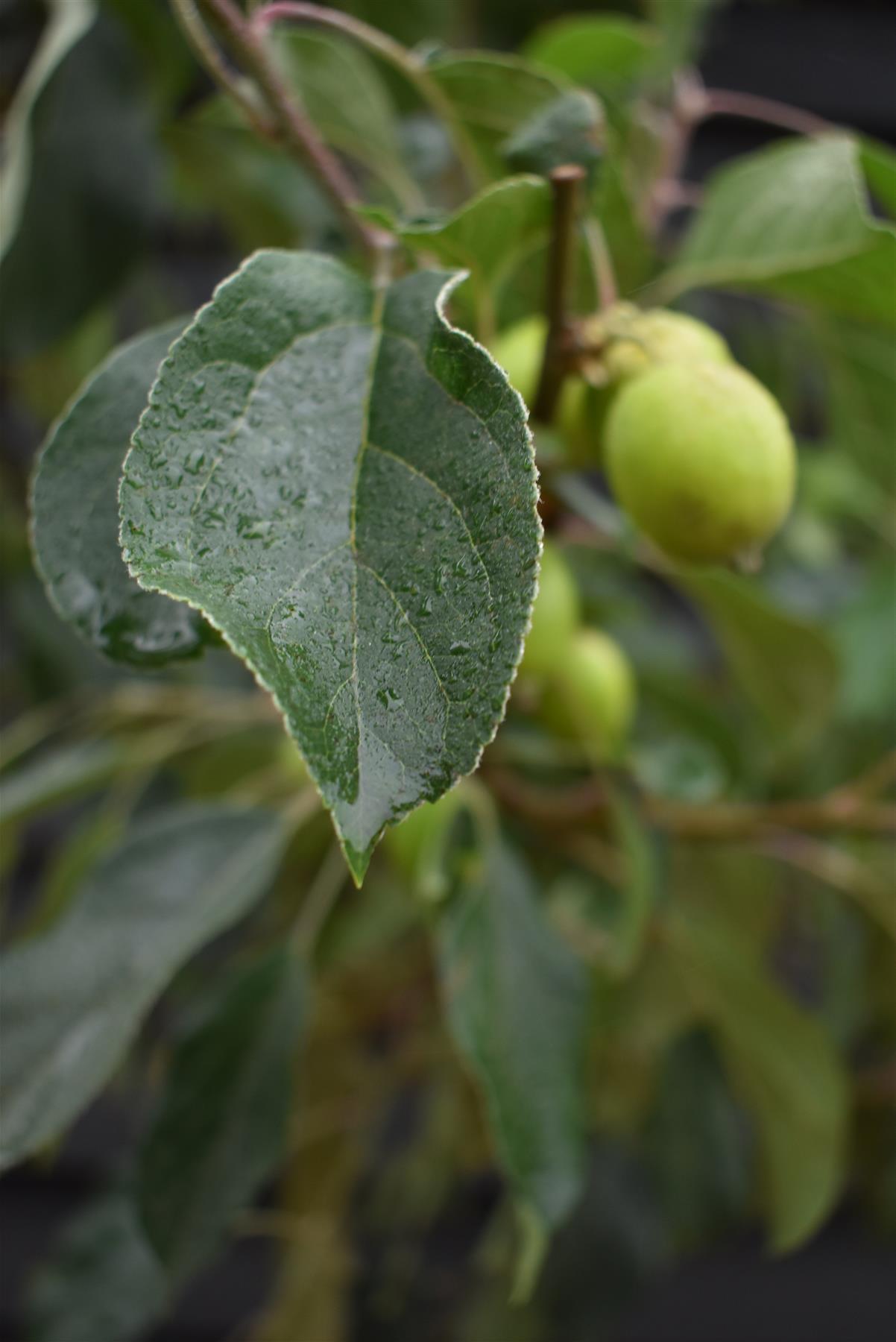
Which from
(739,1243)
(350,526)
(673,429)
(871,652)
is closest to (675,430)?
(673,429)

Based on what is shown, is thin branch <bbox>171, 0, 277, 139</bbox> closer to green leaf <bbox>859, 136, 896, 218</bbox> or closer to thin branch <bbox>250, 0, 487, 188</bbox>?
thin branch <bbox>250, 0, 487, 188</bbox>

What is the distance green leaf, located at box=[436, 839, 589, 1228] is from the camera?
385mm

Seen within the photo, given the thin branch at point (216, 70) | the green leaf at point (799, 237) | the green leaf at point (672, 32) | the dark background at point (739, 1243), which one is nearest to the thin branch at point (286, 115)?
the thin branch at point (216, 70)

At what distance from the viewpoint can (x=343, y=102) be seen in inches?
16.9

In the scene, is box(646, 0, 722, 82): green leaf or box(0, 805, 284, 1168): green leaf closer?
box(0, 805, 284, 1168): green leaf

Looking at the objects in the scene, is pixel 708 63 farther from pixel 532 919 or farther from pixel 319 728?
pixel 319 728

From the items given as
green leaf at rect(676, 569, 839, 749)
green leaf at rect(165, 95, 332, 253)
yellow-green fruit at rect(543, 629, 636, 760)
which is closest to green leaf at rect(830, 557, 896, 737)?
green leaf at rect(676, 569, 839, 749)

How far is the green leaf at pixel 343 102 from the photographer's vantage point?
419mm

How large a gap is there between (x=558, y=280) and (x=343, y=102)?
188 mm

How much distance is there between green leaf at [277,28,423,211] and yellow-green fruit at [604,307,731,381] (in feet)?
0.58

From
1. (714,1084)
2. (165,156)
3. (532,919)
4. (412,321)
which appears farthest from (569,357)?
(714,1084)

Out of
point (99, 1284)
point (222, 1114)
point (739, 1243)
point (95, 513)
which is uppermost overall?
point (95, 513)

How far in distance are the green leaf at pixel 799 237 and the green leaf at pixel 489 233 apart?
8cm

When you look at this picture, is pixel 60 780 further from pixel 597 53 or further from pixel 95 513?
pixel 597 53
